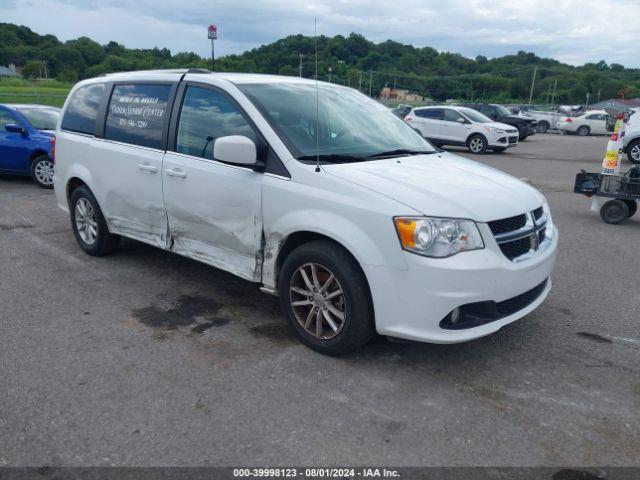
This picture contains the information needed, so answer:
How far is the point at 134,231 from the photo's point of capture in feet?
17.3

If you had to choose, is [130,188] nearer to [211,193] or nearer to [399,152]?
[211,193]

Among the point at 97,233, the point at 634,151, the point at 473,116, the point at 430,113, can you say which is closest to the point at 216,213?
the point at 97,233

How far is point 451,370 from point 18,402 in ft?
8.60

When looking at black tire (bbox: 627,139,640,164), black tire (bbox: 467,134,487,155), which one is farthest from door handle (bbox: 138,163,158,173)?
black tire (bbox: 467,134,487,155)

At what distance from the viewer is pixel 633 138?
16.3 meters

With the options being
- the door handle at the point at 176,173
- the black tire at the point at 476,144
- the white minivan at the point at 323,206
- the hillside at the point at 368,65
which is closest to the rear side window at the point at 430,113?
the black tire at the point at 476,144

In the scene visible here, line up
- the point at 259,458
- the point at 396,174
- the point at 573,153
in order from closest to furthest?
1. the point at 259,458
2. the point at 396,174
3. the point at 573,153

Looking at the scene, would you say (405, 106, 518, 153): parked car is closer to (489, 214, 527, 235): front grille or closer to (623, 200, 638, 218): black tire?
(623, 200, 638, 218): black tire

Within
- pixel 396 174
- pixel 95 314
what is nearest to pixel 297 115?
pixel 396 174

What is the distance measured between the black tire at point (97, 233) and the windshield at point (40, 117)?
5633 millimetres

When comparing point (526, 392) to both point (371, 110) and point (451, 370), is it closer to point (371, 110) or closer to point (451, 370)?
point (451, 370)

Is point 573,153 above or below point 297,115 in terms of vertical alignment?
below

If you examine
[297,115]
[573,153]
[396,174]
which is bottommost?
[573,153]

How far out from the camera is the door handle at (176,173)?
454 cm
